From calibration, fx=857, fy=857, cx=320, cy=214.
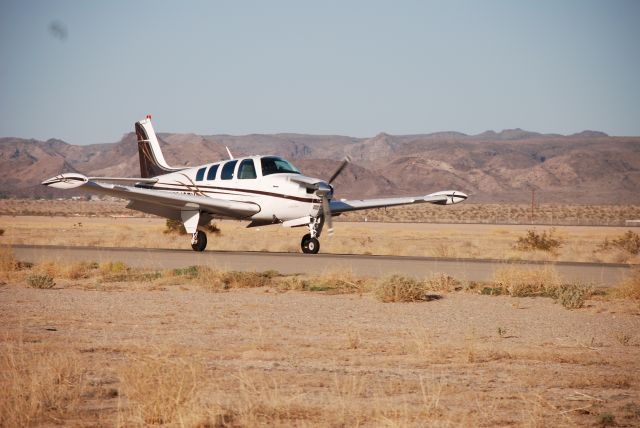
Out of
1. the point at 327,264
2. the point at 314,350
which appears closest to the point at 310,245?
the point at 327,264

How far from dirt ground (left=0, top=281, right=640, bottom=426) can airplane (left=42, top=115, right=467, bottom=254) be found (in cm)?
1014

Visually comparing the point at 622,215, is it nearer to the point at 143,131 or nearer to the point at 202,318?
the point at 143,131

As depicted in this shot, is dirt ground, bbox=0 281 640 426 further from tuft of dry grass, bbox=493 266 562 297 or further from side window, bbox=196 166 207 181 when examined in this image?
side window, bbox=196 166 207 181

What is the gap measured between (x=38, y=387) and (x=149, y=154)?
1040 inches

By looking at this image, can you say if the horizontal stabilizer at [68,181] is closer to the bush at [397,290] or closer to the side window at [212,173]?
the side window at [212,173]

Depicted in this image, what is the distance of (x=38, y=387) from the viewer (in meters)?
7.90

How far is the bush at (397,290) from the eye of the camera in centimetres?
1672

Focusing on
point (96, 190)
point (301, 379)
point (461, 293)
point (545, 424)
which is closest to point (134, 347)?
point (301, 379)

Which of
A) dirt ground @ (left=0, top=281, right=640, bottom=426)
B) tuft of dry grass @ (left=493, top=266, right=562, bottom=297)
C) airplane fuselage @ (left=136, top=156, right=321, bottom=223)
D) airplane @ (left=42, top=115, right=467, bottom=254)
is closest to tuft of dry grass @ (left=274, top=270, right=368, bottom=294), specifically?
dirt ground @ (left=0, top=281, right=640, bottom=426)

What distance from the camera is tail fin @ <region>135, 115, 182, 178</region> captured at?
33469 mm

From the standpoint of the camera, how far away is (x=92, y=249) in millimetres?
32438

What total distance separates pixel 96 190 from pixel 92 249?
21.1 feet

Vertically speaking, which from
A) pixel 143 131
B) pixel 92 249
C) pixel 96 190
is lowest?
pixel 92 249

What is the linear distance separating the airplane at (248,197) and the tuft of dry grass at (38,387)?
17.0 m
